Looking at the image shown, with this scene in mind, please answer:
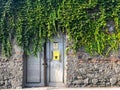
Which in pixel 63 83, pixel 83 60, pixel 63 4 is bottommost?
pixel 63 83

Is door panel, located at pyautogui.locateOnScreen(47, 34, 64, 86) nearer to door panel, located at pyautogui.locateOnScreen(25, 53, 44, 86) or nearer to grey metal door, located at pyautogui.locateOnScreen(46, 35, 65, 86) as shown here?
grey metal door, located at pyautogui.locateOnScreen(46, 35, 65, 86)

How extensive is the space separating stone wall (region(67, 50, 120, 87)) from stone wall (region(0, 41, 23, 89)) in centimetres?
165

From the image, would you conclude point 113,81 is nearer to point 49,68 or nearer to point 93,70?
point 93,70

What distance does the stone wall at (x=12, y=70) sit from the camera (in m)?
10.8

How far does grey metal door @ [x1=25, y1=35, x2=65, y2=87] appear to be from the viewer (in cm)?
1109

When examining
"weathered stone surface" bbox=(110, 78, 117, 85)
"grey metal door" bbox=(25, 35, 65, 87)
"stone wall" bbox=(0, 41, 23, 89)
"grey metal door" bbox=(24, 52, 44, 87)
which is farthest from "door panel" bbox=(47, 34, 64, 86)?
"weathered stone surface" bbox=(110, 78, 117, 85)

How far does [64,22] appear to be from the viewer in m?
10.7

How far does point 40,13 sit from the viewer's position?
10.8m

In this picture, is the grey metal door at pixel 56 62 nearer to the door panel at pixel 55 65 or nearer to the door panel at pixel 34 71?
the door panel at pixel 55 65

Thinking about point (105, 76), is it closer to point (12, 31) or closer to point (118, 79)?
point (118, 79)

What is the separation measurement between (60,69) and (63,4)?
2.24m

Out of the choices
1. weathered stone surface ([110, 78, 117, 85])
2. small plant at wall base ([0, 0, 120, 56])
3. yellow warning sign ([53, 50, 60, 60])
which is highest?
small plant at wall base ([0, 0, 120, 56])

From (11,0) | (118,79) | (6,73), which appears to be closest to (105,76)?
(118,79)

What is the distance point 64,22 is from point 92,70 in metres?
1.88
